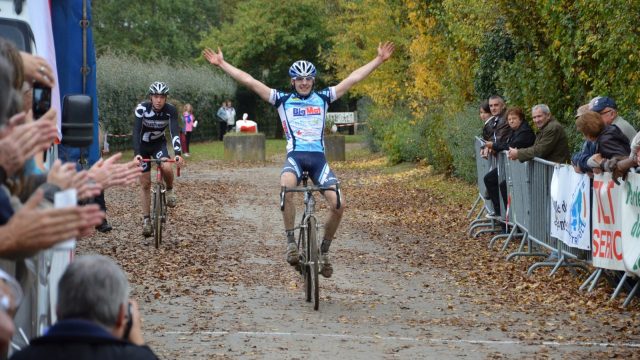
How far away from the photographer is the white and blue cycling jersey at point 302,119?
12836 mm

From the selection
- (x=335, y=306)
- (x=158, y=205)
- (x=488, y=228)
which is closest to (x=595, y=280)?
(x=335, y=306)

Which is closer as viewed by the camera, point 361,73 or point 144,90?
point 361,73

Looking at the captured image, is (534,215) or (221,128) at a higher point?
(534,215)

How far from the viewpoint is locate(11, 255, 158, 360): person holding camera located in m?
4.49

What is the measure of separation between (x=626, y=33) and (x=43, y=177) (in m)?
10.9

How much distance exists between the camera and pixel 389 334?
10.7 m

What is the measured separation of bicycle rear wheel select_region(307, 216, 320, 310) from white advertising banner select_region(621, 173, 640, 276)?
2816 mm

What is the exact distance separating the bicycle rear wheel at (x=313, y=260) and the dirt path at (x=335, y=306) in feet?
0.57

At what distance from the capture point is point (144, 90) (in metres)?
55.9

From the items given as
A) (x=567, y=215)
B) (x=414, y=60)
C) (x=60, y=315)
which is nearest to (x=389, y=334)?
(x=567, y=215)

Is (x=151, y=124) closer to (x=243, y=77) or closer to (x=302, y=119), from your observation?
(x=243, y=77)

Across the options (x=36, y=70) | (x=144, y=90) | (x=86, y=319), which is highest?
(x=36, y=70)

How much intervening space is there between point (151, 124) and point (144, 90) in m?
39.3

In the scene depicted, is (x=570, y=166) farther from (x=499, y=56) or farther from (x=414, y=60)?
(x=414, y=60)
